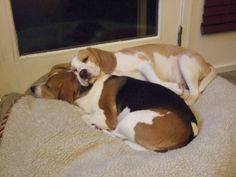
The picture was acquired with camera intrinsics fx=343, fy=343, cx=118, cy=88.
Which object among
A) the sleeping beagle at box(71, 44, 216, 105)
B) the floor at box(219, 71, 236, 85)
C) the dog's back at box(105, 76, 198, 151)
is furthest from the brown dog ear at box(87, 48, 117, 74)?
the floor at box(219, 71, 236, 85)

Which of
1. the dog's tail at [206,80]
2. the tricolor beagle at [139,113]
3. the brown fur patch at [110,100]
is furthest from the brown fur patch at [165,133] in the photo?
Result: the dog's tail at [206,80]

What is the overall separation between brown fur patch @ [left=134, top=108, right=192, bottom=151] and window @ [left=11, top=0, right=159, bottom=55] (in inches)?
42.7

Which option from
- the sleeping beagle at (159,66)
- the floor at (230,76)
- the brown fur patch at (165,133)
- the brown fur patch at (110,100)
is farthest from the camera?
the floor at (230,76)

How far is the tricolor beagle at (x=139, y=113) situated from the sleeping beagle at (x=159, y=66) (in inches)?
5.4

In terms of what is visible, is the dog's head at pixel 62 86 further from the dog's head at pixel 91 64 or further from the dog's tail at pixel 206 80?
the dog's tail at pixel 206 80

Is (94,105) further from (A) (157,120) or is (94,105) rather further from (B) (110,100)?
(A) (157,120)

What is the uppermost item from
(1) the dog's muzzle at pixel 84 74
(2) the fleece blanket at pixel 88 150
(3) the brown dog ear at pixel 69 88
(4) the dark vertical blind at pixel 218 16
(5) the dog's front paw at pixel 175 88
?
(4) the dark vertical blind at pixel 218 16

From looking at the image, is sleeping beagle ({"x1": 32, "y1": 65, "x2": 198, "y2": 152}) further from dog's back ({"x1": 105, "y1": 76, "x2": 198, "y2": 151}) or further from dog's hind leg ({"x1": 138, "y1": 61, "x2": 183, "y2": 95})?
dog's hind leg ({"x1": 138, "y1": 61, "x2": 183, "y2": 95})

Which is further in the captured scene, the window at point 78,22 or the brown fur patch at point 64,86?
the window at point 78,22

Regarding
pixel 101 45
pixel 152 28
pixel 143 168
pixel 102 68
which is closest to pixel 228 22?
pixel 152 28

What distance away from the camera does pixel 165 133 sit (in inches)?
63.6

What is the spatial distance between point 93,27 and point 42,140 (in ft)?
3.66

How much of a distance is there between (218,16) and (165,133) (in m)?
1.49

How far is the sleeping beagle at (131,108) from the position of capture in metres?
1.63
